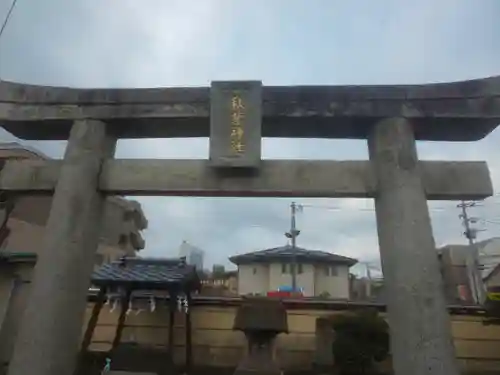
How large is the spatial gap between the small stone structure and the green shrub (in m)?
1.57

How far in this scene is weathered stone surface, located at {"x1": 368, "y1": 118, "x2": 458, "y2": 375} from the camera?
3.82m

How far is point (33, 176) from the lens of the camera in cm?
500

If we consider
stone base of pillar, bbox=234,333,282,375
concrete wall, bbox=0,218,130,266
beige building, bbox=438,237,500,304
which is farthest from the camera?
A: beige building, bbox=438,237,500,304

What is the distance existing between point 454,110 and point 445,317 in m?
2.28

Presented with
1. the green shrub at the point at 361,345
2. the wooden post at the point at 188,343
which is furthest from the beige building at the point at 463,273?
the wooden post at the point at 188,343

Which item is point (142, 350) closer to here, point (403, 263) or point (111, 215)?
point (403, 263)

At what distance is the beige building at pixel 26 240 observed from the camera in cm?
747

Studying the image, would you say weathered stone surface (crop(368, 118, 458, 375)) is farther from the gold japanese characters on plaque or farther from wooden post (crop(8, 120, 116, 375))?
wooden post (crop(8, 120, 116, 375))

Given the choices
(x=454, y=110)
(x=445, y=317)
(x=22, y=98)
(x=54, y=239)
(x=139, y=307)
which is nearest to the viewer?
(x=445, y=317)

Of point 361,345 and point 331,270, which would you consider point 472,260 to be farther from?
point 361,345

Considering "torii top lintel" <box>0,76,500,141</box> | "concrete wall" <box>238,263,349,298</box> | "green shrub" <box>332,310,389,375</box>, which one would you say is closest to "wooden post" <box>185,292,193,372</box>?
"green shrub" <box>332,310,389,375</box>

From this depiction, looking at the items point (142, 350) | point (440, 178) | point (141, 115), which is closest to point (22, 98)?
point (141, 115)

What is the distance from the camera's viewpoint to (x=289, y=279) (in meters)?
27.4

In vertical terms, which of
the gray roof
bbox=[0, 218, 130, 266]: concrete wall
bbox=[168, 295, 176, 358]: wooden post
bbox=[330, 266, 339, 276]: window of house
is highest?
the gray roof
